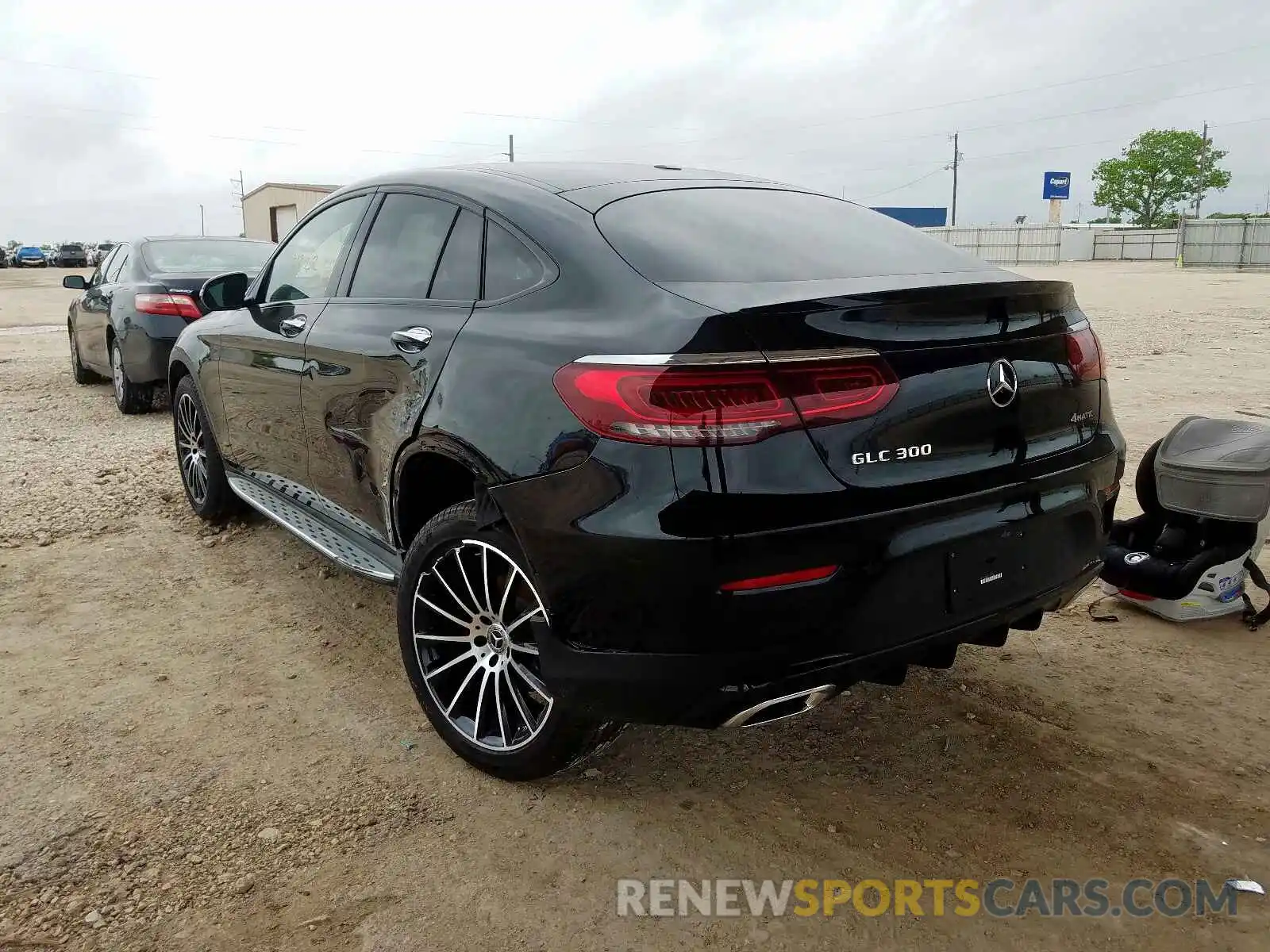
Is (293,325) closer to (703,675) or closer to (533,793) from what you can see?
(533,793)

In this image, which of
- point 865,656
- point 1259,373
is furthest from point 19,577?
point 1259,373

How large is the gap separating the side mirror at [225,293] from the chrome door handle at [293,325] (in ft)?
2.47

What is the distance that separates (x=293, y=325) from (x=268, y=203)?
6037 cm

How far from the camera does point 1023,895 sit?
7.75 feet

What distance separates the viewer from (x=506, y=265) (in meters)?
2.87

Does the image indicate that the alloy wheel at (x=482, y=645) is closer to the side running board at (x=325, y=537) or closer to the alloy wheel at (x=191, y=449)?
the side running board at (x=325, y=537)

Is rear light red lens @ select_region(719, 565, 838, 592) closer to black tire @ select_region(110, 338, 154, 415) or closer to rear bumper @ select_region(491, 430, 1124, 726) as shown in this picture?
rear bumper @ select_region(491, 430, 1124, 726)

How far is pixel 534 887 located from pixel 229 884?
745mm

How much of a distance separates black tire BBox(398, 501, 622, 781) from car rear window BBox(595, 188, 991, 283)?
2.72 feet

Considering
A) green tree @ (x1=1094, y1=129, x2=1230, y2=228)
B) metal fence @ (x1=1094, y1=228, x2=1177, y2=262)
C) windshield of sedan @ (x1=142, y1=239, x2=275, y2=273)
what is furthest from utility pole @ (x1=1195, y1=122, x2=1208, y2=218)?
windshield of sedan @ (x1=142, y1=239, x2=275, y2=273)

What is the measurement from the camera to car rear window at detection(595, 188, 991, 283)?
2.56 metres

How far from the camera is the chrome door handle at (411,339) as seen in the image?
2951 mm

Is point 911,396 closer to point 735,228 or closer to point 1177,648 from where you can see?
point 735,228

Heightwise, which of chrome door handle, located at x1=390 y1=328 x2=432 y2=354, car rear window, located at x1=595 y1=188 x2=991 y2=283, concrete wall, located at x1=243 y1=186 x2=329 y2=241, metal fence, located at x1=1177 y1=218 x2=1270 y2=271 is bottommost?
chrome door handle, located at x1=390 y1=328 x2=432 y2=354
